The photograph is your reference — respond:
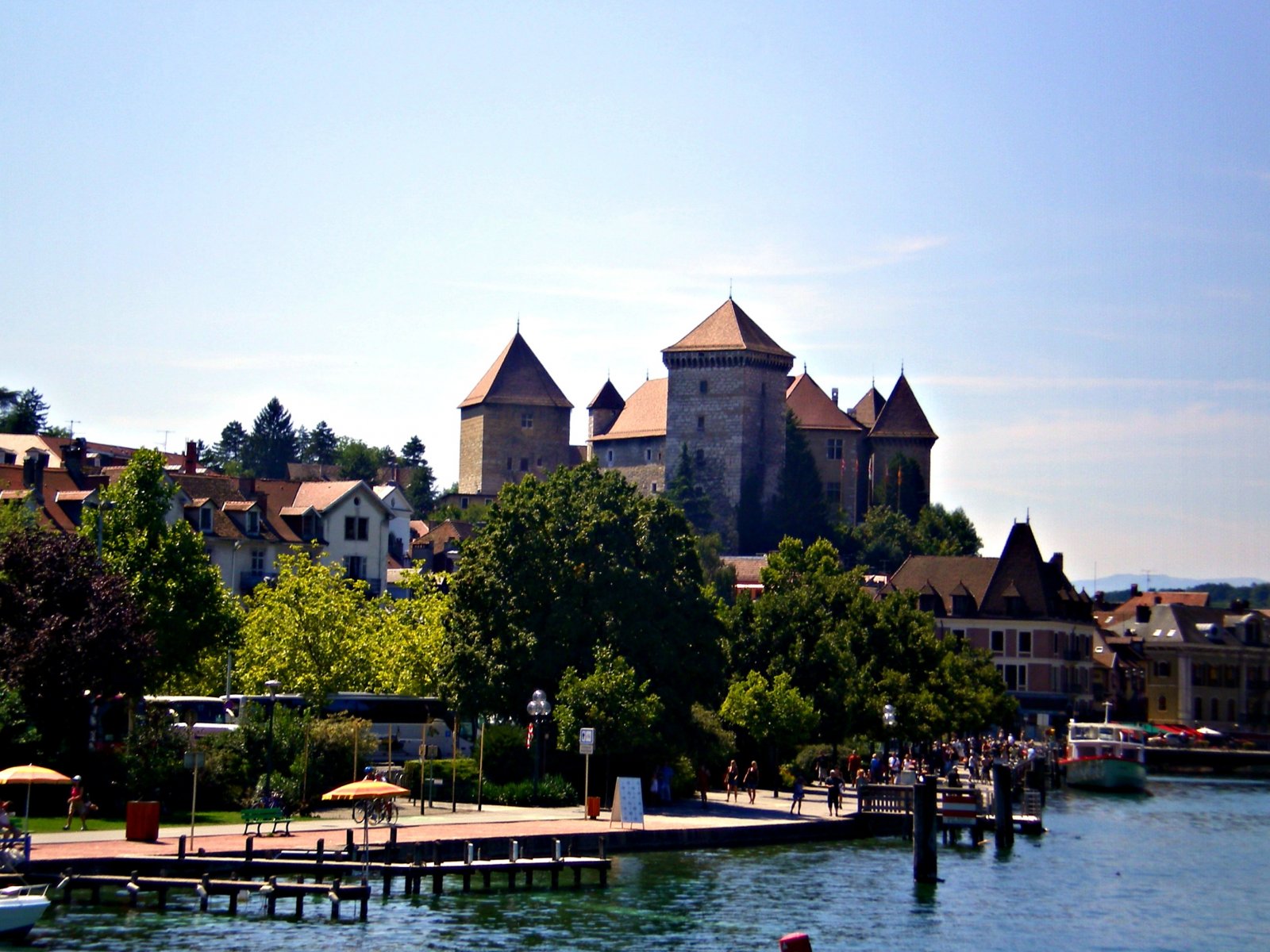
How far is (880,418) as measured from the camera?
592 feet

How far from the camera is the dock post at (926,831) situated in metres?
46.4

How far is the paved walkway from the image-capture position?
38.5 metres

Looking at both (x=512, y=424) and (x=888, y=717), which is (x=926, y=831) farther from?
(x=512, y=424)

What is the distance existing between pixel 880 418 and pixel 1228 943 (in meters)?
140

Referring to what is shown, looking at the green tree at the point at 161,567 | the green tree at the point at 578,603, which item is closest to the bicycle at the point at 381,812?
the green tree at the point at 578,603

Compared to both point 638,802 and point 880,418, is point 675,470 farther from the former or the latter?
point 638,802

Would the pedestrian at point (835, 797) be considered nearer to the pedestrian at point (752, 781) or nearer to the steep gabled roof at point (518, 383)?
the pedestrian at point (752, 781)

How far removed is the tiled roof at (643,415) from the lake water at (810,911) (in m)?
126

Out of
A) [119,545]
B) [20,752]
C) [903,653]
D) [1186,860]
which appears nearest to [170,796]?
[20,752]

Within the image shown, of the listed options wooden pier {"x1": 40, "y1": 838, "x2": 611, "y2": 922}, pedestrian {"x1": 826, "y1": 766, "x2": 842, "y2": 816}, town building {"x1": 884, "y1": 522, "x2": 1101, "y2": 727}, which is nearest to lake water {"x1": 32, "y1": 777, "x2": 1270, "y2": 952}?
wooden pier {"x1": 40, "y1": 838, "x2": 611, "y2": 922}

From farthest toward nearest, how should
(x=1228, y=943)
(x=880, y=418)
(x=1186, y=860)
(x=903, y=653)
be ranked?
(x=880, y=418) < (x=903, y=653) < (x=1186, y=860) < (x=1228, y=943)

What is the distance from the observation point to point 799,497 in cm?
16962

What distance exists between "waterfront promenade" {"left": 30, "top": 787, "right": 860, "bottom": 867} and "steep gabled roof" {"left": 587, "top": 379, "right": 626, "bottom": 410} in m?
138

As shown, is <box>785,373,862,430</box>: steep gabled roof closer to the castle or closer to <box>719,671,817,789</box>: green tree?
the castle
